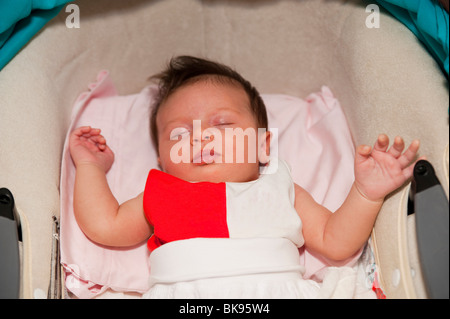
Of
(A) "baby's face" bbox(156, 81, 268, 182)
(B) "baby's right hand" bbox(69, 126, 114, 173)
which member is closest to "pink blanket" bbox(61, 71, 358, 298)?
(B) "baby's right hand" bbox(69, 126, 114, 173)

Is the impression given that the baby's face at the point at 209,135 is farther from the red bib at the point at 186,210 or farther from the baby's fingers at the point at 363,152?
the baby's fingers at the point at 363,152

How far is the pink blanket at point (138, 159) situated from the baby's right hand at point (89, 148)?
3 cm

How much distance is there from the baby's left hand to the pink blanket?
0.72 ft

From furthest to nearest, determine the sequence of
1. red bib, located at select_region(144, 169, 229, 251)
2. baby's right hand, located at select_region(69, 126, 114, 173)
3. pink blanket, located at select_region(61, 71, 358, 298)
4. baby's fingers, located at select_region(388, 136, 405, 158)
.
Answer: baby's right hand, located at select_region(69, 126, 114, 173)
pink blanket, located at select_region(61, 71, 358, 298)
red bib, located at select_region(144, 169, 229, 251)
baby's fingers, located at select_region(388, 136, 405, 158)

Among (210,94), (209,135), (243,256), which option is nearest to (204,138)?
(209,135)

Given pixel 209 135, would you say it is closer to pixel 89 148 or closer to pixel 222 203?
pixel 222 203

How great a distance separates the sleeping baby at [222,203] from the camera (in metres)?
1.22

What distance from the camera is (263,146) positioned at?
4.99ft

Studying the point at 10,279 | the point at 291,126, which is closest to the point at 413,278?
the point at 291,126

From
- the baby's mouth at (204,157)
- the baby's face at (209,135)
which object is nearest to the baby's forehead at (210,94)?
the baby's face at (209,135)

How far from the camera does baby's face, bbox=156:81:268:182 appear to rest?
137 cm

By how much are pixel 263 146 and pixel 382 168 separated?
0.39 m

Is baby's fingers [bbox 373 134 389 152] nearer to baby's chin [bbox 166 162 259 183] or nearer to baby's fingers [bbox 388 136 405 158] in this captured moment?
baby's fingers [bbox 388 136 405 158]

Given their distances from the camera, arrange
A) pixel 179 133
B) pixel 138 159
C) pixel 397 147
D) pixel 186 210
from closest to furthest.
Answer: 1. pixel 397 147
2. pixel 186 210
3. pixel 179 133
4. pixel 138 159
